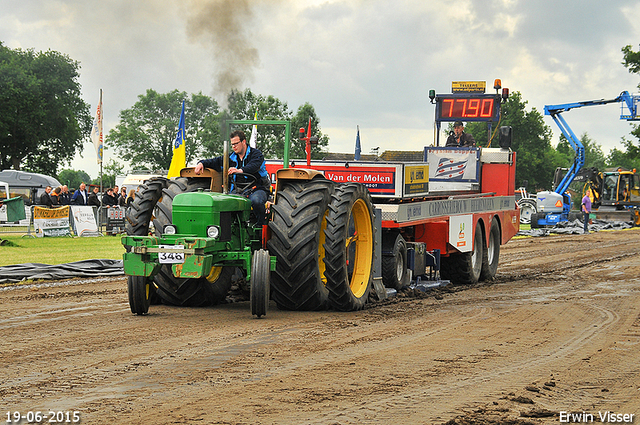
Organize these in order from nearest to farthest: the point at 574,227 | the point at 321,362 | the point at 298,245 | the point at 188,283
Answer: the point at 321,362 → the point at 298,245 → the point at 188,283 → the point at 574,227

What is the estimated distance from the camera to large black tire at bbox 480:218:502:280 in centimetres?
1334

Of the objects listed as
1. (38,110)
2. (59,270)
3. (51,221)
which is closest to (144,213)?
(59,270)

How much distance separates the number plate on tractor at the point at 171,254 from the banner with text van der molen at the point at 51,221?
1467 centimetres

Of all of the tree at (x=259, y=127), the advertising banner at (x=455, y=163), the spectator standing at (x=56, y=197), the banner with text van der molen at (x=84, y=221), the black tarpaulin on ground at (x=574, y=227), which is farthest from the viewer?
the black tarpaulin on ground at (x=574, y=227)

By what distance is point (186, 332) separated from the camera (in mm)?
6730

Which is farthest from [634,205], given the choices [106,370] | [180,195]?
[106,370]

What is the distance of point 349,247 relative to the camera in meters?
9.02

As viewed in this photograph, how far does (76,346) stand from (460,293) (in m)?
6.51

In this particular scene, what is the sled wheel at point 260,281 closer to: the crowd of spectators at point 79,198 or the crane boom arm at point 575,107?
the crowd of spectators at point 79,198

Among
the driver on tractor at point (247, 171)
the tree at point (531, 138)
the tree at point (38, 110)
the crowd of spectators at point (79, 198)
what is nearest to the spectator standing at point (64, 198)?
the crowd of spectators at point (79, 198)

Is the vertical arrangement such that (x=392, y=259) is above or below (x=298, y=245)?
below

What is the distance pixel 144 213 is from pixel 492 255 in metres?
7.62

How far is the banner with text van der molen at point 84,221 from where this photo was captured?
70.7 feet

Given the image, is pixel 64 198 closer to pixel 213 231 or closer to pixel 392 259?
pixel 392 259
